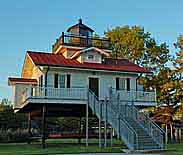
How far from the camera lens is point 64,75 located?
26.8 metres

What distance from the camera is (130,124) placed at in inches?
890

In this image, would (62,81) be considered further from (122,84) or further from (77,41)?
(77,41)

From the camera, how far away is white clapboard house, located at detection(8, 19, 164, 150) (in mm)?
22503

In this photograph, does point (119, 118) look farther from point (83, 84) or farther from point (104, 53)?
point (104, 53)

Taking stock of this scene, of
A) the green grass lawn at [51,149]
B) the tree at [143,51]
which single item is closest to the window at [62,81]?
the green grass lawn at [51,149]

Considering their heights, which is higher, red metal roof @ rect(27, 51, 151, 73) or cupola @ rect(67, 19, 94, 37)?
cupola @ rect(67, 19, 94, 37)

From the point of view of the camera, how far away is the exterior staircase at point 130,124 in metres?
20.4

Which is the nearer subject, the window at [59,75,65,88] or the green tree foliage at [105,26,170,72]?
the window at [59,75,65,88]

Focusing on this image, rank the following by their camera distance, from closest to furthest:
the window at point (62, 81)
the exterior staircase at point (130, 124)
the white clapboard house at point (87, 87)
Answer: the exterior staircase at point (130, 124) → the white clapboard house at point (87, 87) → the window at point (62, 81)

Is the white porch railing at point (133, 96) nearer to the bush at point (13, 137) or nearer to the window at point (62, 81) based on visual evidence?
the window at point (62, 81)

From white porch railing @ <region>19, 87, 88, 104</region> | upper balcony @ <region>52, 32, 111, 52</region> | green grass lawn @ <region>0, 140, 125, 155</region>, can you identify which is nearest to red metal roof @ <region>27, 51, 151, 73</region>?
upper balcony @ <region>52, 32, 111, 52</region>

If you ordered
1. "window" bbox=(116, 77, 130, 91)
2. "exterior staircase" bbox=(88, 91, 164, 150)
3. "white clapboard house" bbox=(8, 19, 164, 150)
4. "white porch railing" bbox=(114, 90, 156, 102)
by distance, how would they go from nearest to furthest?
"exterior staircase" bbox=(88, 91, 164, 150) < "white clapboard house" bbox=(8, 19, 164, 150) < "white porch railing" bbox=(114, 90, 156, 102) < "window" bbox=(116, 77, 130, 91)

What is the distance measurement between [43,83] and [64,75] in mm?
1812

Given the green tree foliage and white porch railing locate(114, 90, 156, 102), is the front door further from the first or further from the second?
the green tree foliage
